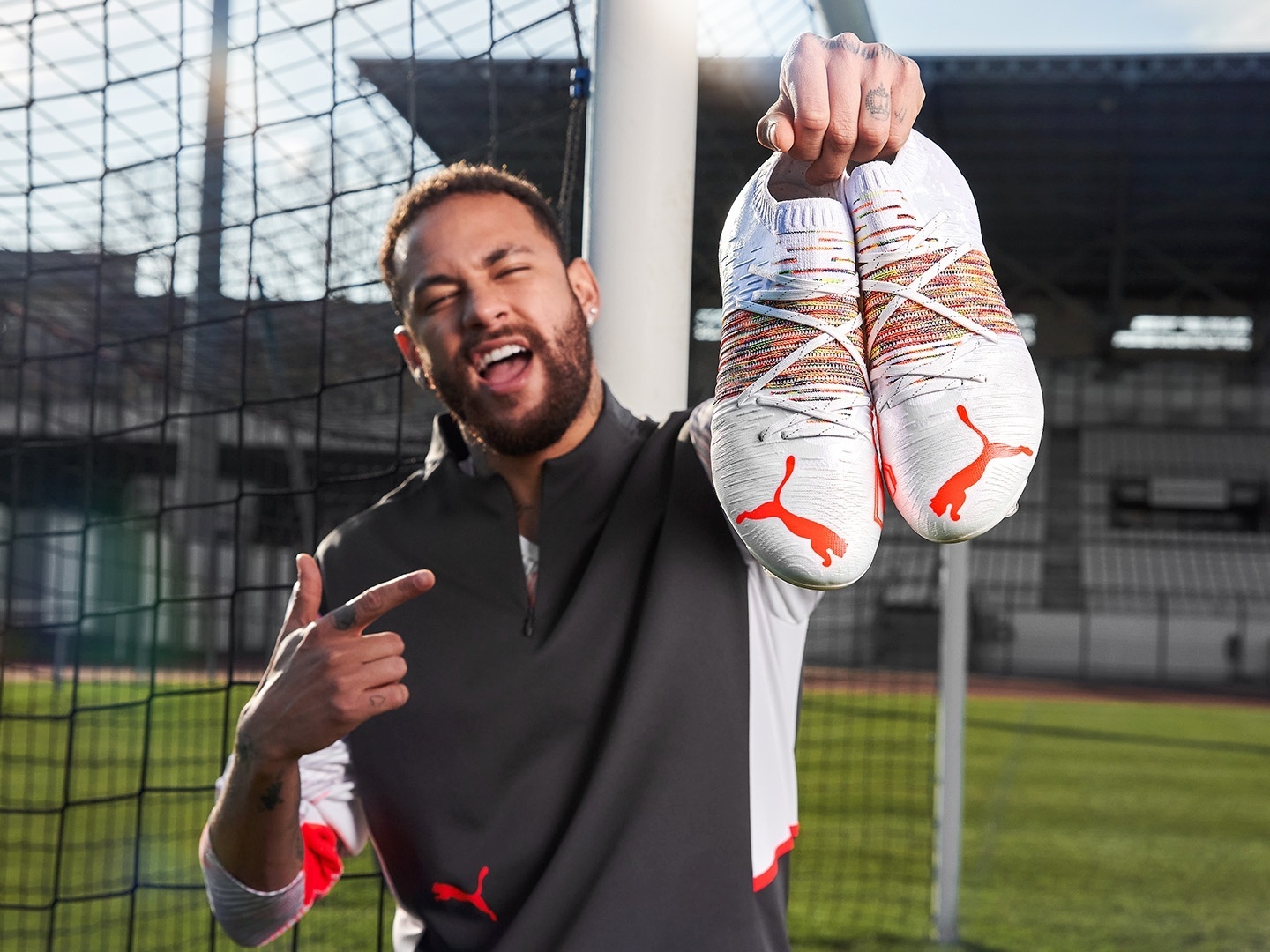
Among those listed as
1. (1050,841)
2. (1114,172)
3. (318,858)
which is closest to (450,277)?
(318,858)

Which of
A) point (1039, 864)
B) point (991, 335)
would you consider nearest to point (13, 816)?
point (1039, 864)

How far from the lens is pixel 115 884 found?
400 cm

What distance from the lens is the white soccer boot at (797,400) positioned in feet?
2.88

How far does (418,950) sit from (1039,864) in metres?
4.21

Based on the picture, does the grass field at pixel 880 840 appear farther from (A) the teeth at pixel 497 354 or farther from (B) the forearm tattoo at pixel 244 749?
(A) the teeth at pixel 497 354

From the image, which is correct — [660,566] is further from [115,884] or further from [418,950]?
[115,884]

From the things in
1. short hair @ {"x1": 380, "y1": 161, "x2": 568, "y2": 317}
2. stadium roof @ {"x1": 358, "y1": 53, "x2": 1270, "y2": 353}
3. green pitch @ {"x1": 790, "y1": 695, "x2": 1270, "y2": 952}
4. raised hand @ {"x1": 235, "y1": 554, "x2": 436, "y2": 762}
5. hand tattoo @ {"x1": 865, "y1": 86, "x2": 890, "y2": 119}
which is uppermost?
stadium roof @ {"x1": 358, "y1": 53, "x2": 1270, "y2": 353}

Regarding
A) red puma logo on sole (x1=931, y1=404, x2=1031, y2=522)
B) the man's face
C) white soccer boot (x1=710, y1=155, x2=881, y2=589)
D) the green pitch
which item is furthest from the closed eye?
the green pitch

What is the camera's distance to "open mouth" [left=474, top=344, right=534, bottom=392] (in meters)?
1.31

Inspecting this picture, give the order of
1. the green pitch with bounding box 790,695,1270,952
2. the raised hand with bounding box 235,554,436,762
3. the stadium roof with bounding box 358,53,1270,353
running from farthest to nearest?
the stadium roof with bounding box 358,53,1270,353, the green pitch with bounding box 790,695,1270,952, the raised hand with bounding box 235,554,436,762

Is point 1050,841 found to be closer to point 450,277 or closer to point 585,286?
point 585,286

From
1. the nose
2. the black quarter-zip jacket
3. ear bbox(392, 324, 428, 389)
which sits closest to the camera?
the black quarter-zip jacket

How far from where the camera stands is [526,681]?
1.26 meters

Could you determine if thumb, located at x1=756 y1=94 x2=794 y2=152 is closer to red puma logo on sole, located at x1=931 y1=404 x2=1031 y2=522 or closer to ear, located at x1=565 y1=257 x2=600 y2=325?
red puma logo on sole, located at x1=931 y1=404 x2=1031 y2=522
